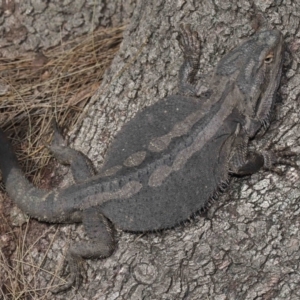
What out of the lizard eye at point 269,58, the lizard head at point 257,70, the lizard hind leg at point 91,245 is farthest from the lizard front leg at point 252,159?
the lizard hind leg at point 91,245

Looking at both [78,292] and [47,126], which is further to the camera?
[47,126]

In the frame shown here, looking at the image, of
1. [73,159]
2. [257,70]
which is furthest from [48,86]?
[257,70]

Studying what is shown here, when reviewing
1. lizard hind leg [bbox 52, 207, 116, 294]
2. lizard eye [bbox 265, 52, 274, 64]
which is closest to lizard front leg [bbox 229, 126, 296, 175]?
lizard eye [bbox 265, 52, 274, 64]

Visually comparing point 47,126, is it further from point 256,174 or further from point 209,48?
point 256,174

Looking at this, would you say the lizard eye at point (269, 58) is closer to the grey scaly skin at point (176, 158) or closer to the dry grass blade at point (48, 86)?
the grey scaly skin at point (176, 158)

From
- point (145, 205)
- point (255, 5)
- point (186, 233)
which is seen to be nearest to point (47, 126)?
point (145, 205)
